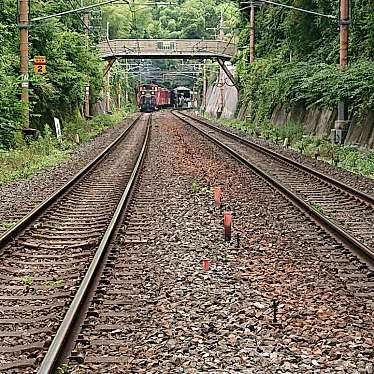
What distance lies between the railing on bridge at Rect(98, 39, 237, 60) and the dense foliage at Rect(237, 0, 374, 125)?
3905mm

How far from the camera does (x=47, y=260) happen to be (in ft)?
30.8

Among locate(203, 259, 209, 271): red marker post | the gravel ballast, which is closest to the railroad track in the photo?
the gravel ballast

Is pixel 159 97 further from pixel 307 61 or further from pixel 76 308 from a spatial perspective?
pixel 76 308

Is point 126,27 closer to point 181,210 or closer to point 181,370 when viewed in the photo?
point 181,210

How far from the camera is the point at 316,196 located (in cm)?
1512

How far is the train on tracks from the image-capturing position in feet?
325

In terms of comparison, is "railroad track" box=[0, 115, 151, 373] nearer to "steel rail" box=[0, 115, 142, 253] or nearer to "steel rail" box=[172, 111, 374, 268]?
"steel rail" box=[0, 115, 142, 253]

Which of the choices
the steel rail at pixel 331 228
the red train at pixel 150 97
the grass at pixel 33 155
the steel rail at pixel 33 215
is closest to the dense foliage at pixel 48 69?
the grass at pixel 33 155

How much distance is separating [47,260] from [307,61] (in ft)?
99.6

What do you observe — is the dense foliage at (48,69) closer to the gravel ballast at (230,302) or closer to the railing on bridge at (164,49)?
the gravel ballast at (230,302)

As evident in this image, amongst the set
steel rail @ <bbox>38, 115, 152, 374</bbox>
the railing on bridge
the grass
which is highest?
the railing on bridge

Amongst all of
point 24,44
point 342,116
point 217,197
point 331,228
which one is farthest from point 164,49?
point 331,228

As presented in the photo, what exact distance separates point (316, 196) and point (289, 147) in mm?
16295

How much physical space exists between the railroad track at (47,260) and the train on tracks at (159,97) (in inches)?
3251
